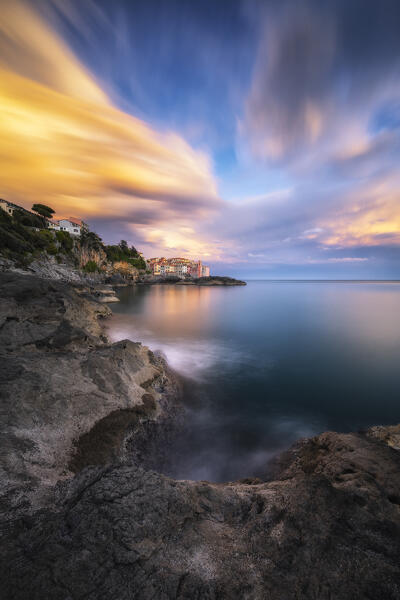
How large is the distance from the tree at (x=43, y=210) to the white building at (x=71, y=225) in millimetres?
9139

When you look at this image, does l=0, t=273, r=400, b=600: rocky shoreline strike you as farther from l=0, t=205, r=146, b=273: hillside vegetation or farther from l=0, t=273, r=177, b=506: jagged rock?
l=0, t=205, r=146, b=273: hillside vegetation

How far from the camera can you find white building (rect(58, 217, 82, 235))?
8428cm

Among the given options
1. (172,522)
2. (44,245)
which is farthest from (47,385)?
(44,245)

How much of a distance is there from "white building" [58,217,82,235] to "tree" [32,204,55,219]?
→ 30.0ft

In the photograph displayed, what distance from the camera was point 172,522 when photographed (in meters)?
2.77

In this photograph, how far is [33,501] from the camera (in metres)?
2.99

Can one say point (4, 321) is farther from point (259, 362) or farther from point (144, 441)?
point (259, 362)

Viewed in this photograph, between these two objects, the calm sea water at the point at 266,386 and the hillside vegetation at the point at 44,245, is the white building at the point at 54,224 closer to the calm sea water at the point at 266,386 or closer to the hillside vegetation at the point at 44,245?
the hillside vegetation at the point at 44,245

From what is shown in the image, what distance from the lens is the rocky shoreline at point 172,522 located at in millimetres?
2059

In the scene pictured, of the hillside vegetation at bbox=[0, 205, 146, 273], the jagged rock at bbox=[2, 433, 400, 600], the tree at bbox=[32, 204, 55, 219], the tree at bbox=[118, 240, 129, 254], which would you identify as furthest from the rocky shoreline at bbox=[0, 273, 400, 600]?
the tree at bbox=[118, 240, 129, 254]

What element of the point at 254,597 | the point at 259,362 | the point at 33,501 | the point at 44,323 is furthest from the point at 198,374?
the point at 254,597

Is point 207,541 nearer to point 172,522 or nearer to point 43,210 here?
point 172,522

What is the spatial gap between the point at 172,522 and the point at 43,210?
9044 centimetres

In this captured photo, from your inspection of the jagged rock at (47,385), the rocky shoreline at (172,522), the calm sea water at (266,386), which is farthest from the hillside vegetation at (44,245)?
the rocky shoreline at (172,522)
